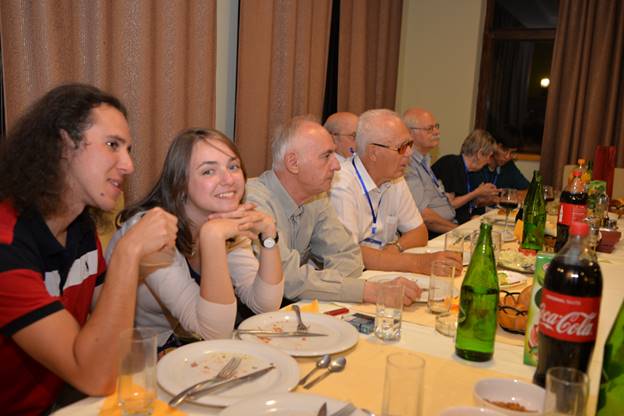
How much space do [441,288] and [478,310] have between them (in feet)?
0.95

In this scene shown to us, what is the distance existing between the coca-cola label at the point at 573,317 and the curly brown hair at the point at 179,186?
1069mm

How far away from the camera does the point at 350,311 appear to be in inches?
61.7

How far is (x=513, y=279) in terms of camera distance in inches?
76.1

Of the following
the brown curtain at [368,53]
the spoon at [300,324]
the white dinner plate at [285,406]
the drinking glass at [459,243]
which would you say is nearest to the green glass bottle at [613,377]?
the white dinner plate at [285,406]

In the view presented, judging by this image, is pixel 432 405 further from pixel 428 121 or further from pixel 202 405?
pixel 428 121

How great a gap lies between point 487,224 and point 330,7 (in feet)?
11.1

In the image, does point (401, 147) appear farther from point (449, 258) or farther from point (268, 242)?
point (268, 242)

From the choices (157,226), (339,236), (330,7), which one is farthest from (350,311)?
(330,7)

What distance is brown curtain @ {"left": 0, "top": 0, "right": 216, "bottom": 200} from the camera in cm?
216

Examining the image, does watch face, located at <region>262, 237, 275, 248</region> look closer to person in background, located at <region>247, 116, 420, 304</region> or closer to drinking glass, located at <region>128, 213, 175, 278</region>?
drinking glass, located at <region>128, 213, 175, 278</region>

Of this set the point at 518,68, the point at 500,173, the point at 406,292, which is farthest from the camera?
the point at 518,68

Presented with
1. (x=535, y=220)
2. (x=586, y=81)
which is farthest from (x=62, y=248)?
(x=586, y=81)

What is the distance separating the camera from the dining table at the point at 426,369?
3.41 feet

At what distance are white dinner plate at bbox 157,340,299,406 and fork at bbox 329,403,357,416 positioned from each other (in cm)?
13
